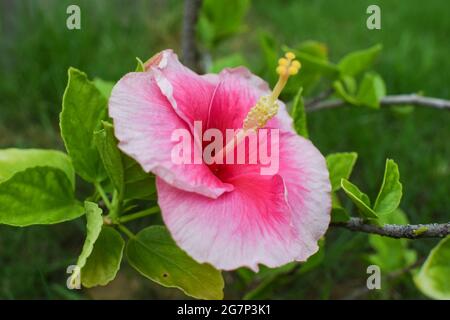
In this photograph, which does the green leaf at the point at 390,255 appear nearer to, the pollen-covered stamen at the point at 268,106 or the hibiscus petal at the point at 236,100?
the hibiscus petal at the point at 236,100

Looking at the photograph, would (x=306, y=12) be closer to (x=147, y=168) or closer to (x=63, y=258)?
(x=63, y=258)

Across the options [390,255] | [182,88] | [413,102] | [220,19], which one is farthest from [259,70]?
[182,88]

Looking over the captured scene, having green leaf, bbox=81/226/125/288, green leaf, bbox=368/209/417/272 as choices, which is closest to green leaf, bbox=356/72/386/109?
green leaf, bbox=368/209/417/272

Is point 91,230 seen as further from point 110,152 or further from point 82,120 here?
point 82,120

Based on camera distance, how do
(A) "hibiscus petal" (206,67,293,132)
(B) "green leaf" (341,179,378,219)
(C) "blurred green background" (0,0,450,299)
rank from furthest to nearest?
1. (C) "blurred green background" (0,0,450,299)
2. (A) "hibiscus petal" (206,67,293,132)
3. (B) "green leaf" (341,179,378,219)

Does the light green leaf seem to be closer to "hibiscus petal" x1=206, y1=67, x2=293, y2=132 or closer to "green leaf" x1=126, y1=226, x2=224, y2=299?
"hibiscus petal" x1=206, y1=67, x2=293, y2=132
